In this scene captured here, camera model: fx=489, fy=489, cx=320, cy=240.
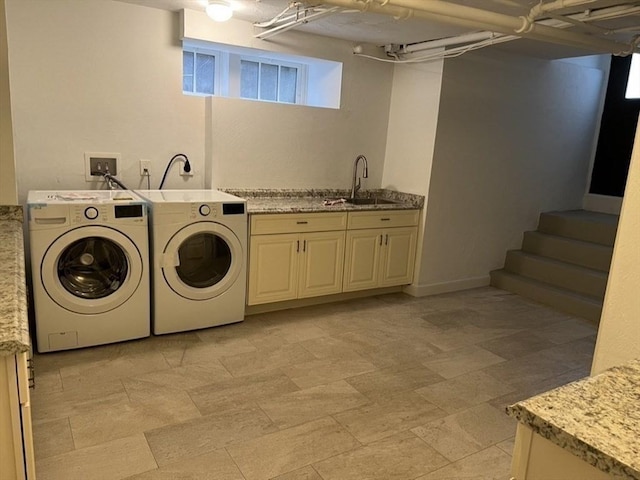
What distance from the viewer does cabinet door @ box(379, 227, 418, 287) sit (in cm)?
421

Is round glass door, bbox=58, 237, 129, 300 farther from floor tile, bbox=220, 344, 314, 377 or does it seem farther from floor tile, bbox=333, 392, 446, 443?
floor tile, bbox=333, 392, 446, 443

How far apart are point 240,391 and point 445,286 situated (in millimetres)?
2572

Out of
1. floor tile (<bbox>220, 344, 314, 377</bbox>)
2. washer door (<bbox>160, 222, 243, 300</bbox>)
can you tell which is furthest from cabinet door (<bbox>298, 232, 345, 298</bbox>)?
floor tile (<bbox>220, 344, 314, 377</bbox>)

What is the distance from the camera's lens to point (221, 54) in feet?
13.1

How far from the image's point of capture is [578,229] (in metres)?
4.78

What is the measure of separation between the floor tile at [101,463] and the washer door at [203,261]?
1.23 metres

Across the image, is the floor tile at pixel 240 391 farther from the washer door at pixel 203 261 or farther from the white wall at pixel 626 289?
the white wall at pixel 626 289

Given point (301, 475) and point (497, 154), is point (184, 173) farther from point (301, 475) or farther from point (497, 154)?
point (497, 154)

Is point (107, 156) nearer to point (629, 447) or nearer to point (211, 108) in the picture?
point (211, 108)

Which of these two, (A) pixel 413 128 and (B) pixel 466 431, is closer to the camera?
(B) pixel 466 431

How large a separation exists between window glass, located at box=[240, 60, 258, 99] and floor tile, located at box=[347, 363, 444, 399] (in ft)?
8.39

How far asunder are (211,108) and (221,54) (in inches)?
24.5

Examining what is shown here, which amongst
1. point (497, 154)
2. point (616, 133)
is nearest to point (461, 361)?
point (497, 154)

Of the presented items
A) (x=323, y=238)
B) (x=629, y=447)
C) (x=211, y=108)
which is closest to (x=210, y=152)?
(x=211, y=108)
